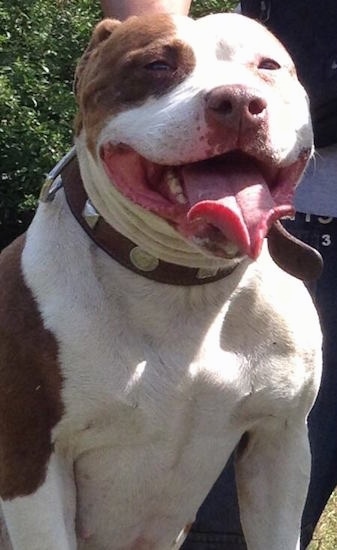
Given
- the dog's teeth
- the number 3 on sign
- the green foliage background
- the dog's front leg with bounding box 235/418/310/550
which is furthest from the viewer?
the green foliage background

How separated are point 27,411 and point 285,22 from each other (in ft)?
4.79

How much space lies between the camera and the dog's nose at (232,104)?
10.7 ft

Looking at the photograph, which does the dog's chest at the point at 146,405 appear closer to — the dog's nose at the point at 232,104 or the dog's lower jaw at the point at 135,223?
the dog's lower jaw at the point at 135,223

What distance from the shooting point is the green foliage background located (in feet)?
25.2

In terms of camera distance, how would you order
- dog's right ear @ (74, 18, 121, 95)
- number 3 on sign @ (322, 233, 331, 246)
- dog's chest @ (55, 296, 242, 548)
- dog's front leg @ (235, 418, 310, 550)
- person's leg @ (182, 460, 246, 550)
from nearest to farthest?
dog's chest @ (55, 296, 242, 548) < dog's right ear @ (74, 18, 121, 95) < dog's front leg @ (235, 418, 310, 550) < number 3 on sign @ (322, 233, 331, 246) < person's leg @ (182, 460, 246, 550)

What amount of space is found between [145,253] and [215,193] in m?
0.45

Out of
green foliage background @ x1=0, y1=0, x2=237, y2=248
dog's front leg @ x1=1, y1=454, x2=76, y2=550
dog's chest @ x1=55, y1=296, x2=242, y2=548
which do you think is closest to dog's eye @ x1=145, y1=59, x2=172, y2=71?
dog's chest @ x1=55, y1=296, x2=242, y2=548

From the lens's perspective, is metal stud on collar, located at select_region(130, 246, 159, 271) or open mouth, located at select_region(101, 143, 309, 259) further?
metal stud on collar, located at select_region(130, 246, 159, 271)

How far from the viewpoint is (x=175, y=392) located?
3.69 m

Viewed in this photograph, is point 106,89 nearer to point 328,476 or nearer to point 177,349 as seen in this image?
point 177,349

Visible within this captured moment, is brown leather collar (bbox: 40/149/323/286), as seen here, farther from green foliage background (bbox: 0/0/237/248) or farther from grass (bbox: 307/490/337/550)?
green foliage background (bbox: 0/0/237/248)

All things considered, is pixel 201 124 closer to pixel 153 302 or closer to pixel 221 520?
pixel 153 302

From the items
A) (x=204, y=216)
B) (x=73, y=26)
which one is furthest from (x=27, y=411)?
(x=73, y=26)

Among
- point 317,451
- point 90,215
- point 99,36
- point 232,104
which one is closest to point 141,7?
point 99,36
